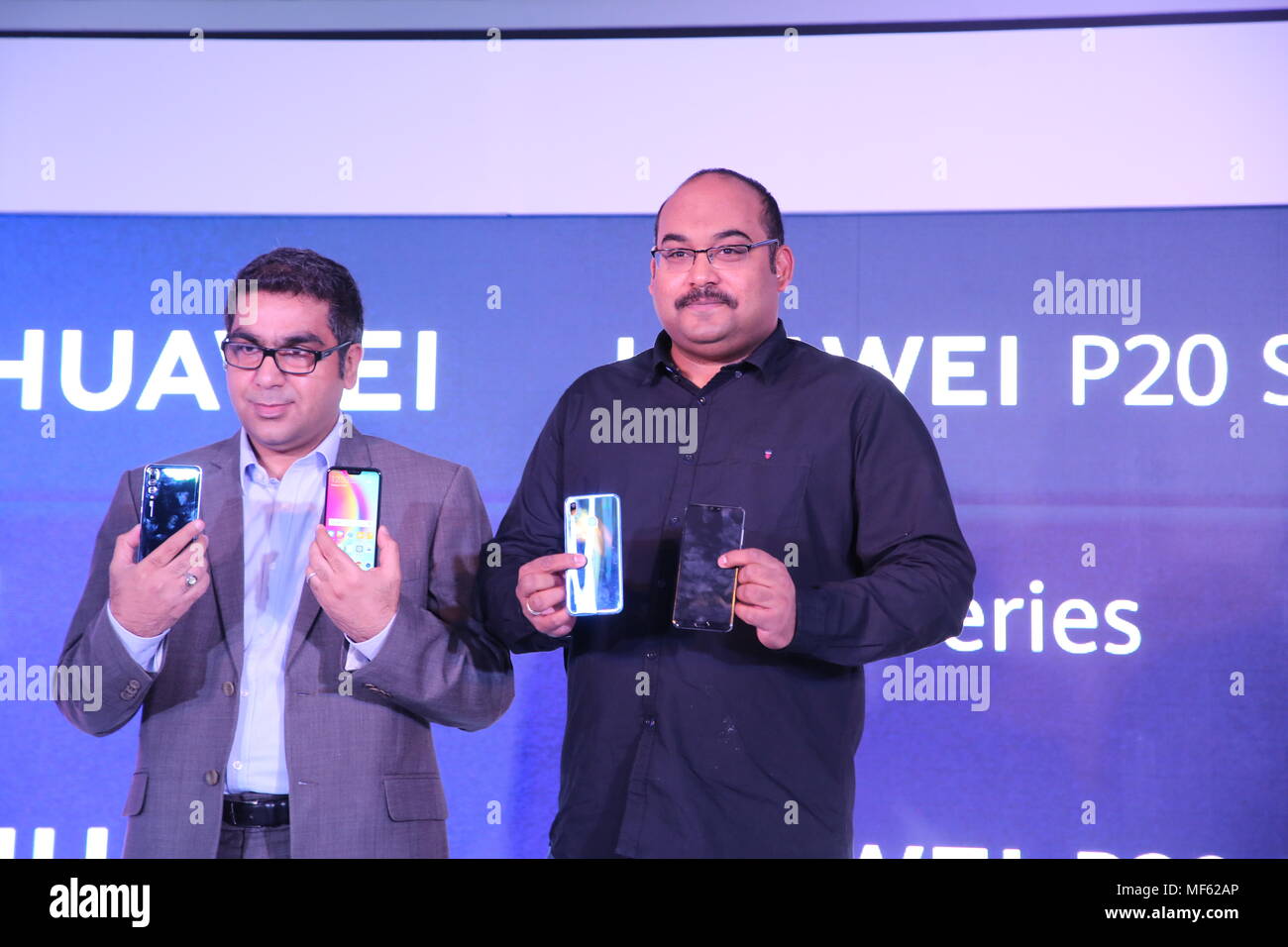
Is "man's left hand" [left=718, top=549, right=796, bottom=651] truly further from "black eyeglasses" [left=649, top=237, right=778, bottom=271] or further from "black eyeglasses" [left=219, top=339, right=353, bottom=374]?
"black eyeglasses" [left=219, top=339, right=353, bottom=374]

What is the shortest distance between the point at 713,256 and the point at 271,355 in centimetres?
100

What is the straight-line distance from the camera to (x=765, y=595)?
7.13 ft

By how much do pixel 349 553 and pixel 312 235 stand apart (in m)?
1.72

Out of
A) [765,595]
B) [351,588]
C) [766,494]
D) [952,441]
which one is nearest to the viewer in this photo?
[765,595]

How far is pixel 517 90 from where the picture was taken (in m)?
3.66

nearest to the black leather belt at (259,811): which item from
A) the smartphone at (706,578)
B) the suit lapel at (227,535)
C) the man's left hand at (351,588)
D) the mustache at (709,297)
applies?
the suit lapel at (227,535)

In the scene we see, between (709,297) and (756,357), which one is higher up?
(709,297)

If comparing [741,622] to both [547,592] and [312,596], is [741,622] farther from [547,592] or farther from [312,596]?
[312,596]

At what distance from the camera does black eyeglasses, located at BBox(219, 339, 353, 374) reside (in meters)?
2.55

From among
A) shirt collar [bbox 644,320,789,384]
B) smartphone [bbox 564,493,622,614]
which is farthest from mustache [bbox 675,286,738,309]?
smartphone [bbox 564,493,622,614]

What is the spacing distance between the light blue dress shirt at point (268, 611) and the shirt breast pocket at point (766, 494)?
0.75 metres

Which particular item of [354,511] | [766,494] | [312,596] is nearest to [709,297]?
[766,494]

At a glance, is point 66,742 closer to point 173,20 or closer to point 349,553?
point 349,553

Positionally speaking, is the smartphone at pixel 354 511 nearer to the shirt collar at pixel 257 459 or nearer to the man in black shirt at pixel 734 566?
the shirt collar at pixel 257 459
